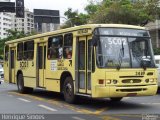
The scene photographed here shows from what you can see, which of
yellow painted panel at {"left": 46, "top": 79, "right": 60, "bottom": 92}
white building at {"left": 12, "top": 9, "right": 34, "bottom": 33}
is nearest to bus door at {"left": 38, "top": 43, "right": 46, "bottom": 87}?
yellow painted panel at {"left": 46, "top": 79, "right": 60, "bottom": 92}

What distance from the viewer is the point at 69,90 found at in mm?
16016

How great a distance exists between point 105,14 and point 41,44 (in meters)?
23.6

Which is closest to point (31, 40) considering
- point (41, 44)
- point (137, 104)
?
point (41, 44)

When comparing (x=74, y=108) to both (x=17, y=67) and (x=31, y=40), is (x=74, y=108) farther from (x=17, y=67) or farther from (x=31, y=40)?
(x=17, y=67)

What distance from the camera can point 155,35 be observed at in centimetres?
5234

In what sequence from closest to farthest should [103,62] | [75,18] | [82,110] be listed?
1. [82,110]
2. [103,62]
3. [75,18]

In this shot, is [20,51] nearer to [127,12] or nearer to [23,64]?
[23,64]

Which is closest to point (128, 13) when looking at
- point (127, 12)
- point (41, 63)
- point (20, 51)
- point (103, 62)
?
point (127, 12)

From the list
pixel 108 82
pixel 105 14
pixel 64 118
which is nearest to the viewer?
pixel 64 118

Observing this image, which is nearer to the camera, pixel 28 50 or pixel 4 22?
pixel 28 50

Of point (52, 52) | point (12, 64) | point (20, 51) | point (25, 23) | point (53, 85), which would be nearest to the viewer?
point (53, 85)

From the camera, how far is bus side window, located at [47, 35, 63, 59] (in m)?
17.1

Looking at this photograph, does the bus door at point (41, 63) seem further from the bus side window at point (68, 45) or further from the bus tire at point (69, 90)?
the bus tire at point (69, 90)

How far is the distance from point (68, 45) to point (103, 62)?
8.27ft
